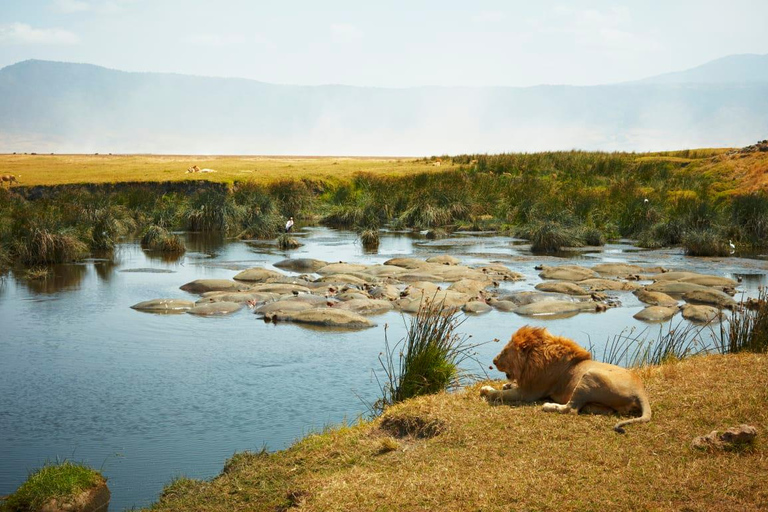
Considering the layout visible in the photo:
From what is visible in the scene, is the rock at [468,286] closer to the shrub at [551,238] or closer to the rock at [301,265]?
the rock at [301,265]

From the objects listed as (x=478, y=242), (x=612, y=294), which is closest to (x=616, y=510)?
(x=612, y=294)

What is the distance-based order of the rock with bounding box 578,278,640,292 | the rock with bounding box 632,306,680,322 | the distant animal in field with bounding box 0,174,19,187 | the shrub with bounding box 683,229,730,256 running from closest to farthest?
the rock with bounding box 632,306,680,322
the rock with bounding box 578,278,640,292
the shrub with bounding box 683,229,730,256
the distant animal in field with bounding box 0,174,19,187

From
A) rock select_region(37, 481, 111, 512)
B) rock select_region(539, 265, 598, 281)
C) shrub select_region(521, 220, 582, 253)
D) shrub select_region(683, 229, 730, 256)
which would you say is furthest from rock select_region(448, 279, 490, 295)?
rock select_region(37, 481, 111, 512)

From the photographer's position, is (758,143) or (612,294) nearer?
(612,294)

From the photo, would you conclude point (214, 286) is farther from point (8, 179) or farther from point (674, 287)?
point (8, 179)

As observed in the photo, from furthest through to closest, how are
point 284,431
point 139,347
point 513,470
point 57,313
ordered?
point 57,313 → point 139,347 → point 284,431 → point 513,470

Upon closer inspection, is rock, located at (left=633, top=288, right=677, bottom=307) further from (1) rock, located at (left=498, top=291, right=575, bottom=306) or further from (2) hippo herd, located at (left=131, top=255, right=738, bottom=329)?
(1) rock, located at (left=498, top=291, right=575, bottom=306)

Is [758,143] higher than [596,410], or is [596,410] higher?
[758,143]

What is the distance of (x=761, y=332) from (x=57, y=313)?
11.9 metres

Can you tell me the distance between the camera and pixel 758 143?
132 ft

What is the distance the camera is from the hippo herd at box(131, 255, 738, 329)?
14641mm

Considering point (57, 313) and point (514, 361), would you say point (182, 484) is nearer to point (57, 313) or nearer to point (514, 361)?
point (514, 361)

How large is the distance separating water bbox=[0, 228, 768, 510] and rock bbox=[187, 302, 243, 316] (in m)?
0.32

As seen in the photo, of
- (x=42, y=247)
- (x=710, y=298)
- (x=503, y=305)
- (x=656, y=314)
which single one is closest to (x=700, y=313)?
(x=656, y=314)
